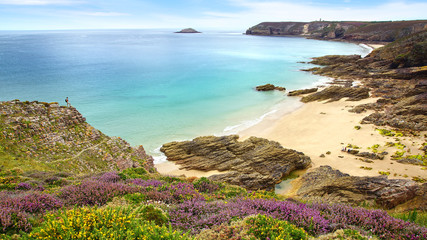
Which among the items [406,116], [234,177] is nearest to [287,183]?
[234,177]

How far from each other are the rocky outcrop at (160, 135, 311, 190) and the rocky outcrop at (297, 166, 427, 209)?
3.24m

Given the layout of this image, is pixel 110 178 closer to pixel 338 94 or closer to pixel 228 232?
pixel 228 232

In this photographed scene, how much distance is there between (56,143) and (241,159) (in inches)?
648

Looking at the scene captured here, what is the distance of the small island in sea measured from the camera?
6426 mm

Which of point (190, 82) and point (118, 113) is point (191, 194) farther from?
point (190, 82)

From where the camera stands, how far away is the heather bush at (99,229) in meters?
5.24

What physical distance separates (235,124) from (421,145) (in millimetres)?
23262

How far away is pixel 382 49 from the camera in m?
80.8

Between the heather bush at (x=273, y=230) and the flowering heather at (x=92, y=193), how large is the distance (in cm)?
549

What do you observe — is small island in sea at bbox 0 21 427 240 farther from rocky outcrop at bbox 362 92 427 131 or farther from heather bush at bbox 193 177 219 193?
rocky outcrop at bbox 362 92 427 131

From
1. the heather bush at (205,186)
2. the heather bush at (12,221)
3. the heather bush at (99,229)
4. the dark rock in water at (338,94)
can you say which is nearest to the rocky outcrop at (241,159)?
the heather bush at (205,186)

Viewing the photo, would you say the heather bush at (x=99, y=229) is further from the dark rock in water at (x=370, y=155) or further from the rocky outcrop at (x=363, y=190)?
the dark rock in water at (x=370, y=155)

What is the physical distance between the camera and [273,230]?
6.23 meters

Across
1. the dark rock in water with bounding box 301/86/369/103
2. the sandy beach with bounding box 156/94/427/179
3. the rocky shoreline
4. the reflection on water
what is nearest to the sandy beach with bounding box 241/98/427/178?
the sandy beach with bounding box 156/94/427/179
